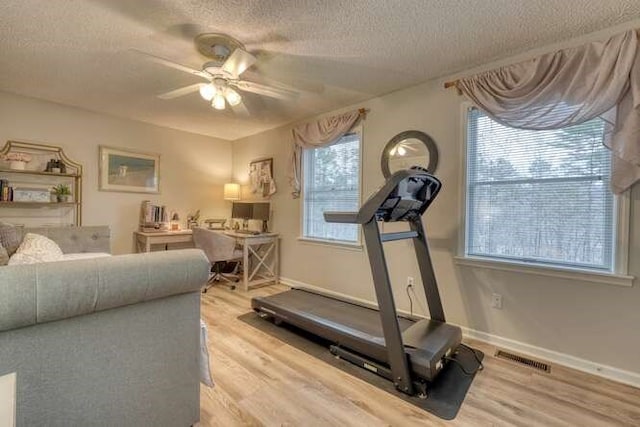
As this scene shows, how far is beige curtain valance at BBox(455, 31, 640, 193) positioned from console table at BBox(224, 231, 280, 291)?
3.05 metres

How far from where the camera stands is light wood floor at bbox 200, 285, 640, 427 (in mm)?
1605

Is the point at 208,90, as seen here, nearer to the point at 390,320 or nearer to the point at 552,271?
the point at 390,320

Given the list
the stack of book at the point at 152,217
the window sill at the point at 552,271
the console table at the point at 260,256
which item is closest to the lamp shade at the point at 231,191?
the console table at the point at 260,256

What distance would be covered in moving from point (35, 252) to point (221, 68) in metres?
1.82

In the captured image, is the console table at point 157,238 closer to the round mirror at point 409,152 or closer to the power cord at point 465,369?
the round mirror at point 409,152

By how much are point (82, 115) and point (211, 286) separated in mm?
2734

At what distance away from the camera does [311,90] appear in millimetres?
3127

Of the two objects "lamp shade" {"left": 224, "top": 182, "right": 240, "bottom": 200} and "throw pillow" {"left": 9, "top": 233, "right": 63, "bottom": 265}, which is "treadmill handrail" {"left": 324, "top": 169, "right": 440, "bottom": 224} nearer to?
"throw pillow" {"left": 9, "top": 233, "right": 63, "bottom": 265}

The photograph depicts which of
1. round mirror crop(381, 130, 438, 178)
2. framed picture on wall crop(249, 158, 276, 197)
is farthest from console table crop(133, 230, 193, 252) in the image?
round mirror crop(381, 130, 438, 178)

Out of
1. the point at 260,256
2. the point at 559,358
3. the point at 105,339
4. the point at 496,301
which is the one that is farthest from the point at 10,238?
the point at 559,358

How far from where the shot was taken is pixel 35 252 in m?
2.03

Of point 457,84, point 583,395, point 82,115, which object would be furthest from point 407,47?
point 82,115

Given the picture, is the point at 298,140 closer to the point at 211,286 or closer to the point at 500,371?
the point at 211,286

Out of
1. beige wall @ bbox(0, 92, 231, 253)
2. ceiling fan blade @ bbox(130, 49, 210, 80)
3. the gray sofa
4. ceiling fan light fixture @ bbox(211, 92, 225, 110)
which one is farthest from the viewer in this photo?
beige wall @ bbox(0, 92, 231, 253)
